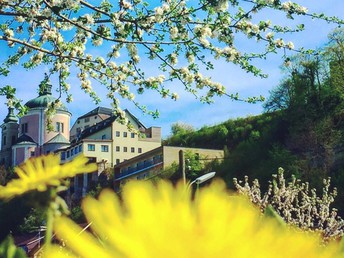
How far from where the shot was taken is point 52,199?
16.2 inches

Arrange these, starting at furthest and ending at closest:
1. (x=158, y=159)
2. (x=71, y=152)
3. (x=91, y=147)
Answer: (x=71, y=152) < (x=91, y=147) < (x=158, y=159)

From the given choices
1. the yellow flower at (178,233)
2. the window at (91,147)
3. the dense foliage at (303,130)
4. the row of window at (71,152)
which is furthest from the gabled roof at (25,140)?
the yellow flower at (178,233)

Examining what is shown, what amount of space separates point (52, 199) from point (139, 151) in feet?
181

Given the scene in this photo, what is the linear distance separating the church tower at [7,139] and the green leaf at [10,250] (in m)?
68.4

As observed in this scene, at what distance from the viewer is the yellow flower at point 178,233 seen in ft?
0.66

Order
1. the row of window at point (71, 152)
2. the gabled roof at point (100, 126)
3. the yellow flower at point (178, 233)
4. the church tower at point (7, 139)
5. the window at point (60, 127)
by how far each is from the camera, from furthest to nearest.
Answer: the church tower at point (7, 139), the window at point (60, 127), the gabled roof at point (100, 126), the row of window at point (71, 152), the yellow flower at point (178, 233)

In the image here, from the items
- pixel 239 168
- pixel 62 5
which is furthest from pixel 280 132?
pixel 62 5

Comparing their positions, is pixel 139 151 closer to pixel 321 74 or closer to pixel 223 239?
pixel 321 74

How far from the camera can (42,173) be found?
399 mm

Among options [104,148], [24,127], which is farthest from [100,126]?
[24,127]

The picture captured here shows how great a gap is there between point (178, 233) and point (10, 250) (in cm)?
20

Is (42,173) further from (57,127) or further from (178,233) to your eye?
(57,127)

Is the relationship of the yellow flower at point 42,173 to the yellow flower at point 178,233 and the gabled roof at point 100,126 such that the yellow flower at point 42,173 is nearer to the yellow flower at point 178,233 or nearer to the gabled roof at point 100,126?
the yellow flower at point 178,233

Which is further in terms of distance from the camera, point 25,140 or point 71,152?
point 25,140
